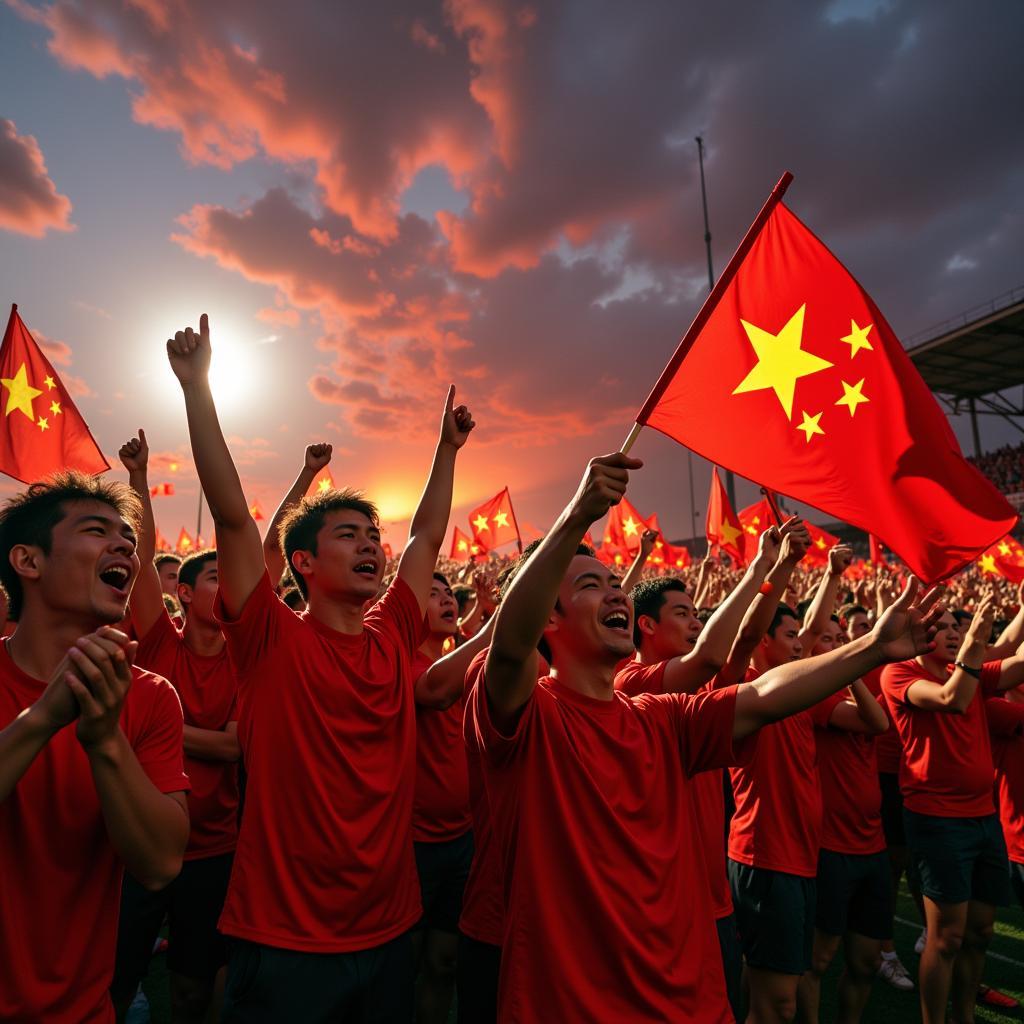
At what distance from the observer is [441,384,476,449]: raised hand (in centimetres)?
369

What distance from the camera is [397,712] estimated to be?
2818 millimetres

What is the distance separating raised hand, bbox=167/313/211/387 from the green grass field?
12.9ft

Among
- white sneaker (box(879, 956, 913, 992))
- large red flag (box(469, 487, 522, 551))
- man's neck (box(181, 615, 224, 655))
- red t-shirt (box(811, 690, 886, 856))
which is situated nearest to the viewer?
man's neck (box(181, 615, 224, 655))

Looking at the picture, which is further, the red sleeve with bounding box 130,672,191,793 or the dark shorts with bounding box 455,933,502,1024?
the dark shorts with bounding box 455,933,502,1024

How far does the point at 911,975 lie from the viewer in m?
5.00

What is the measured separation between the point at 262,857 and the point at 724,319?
2791 millimetres

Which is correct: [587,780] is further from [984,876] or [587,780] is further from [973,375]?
[973,375]

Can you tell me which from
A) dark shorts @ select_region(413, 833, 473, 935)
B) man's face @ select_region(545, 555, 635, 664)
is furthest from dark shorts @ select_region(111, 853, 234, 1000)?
man's face @ select_region(545, 555, 635, 664)

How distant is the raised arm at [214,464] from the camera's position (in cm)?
244

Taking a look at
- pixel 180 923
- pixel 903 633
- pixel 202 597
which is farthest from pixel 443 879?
pixel 903 633

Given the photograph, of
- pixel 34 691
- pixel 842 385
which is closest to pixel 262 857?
pixel 34 691

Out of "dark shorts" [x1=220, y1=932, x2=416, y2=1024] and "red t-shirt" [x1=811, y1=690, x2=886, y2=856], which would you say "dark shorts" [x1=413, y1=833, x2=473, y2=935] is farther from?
"red t-shirt" [x1=811, y1=690, x2=886, y2=856]

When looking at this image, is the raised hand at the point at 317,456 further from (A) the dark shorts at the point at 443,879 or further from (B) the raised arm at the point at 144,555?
(A) the dark shorts at the point at 443,879

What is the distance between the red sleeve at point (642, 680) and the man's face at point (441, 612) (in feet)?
4.69
